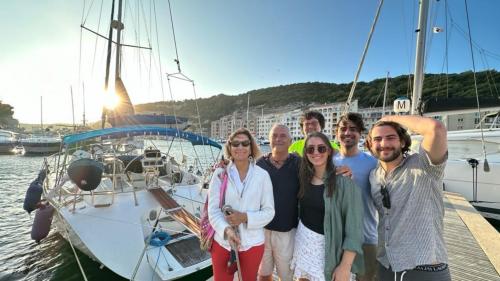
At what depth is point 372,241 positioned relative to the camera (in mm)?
2283

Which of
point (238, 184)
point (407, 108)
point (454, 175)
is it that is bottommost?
point (454, 175)

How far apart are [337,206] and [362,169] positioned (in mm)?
690

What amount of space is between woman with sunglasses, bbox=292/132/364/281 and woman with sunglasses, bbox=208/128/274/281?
1.07 feet

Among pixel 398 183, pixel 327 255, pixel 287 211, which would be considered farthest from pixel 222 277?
pixel 398 183

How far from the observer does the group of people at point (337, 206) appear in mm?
1729

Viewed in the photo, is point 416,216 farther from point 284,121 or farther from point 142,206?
point 284,121

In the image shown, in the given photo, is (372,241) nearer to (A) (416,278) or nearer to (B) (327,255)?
(A) (416,278)

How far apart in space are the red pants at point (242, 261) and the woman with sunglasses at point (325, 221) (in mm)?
341

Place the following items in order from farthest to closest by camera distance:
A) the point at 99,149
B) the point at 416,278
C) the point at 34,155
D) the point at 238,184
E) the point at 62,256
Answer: the point at 34,155
the point at 99,149
the point at 62,256
the point at 238,184
the point at 416,278

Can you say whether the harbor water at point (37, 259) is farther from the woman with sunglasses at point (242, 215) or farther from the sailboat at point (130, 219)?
the woman with sunglasses at point (242, 215)

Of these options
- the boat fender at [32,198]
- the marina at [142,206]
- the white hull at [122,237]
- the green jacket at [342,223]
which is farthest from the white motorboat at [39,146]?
the green jacket at [342,223]

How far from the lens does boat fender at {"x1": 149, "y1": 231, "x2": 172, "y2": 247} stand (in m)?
5.11

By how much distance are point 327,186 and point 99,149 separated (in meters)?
10.3

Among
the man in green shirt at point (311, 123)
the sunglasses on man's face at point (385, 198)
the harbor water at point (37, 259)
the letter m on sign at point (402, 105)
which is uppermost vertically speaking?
the letter m on sign at point (402, 105)
